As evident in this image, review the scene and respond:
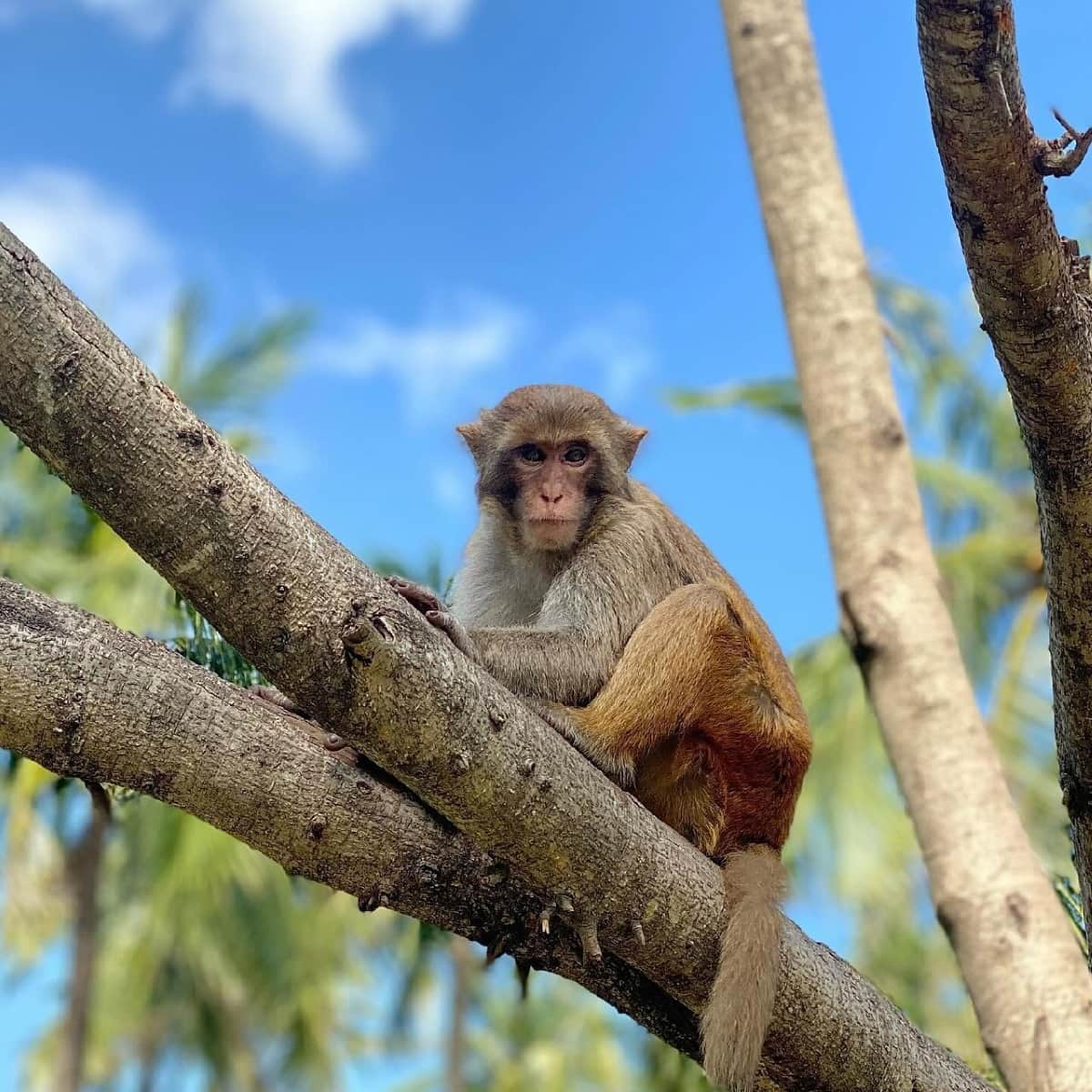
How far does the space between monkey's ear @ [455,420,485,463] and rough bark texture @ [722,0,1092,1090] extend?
8.80 ft

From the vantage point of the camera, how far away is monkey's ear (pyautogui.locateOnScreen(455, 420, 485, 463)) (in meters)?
5.42

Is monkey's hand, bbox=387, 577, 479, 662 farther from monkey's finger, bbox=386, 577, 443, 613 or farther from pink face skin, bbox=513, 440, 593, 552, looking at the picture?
pink face skin, bbox=513, 440, 593, 552

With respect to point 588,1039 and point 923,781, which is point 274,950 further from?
point 923,781

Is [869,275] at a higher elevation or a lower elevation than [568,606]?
higher

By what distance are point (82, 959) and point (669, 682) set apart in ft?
36.2

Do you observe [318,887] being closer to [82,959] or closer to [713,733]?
[82,959]

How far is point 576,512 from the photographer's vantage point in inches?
195

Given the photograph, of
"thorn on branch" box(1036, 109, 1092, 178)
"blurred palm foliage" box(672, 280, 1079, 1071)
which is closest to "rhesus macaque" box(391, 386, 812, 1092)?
"thorn on branch" box(1036, 109, 1092, 178)

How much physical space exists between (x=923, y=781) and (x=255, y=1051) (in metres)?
20.5

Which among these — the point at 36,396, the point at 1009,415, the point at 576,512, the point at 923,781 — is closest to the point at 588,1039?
the point at 1009,415

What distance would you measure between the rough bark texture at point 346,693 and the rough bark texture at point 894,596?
2223mm

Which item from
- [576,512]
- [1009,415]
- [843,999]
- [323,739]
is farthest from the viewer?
[1009,415]

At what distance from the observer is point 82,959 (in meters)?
13.3

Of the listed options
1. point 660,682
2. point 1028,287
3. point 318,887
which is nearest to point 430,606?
point 660,682
